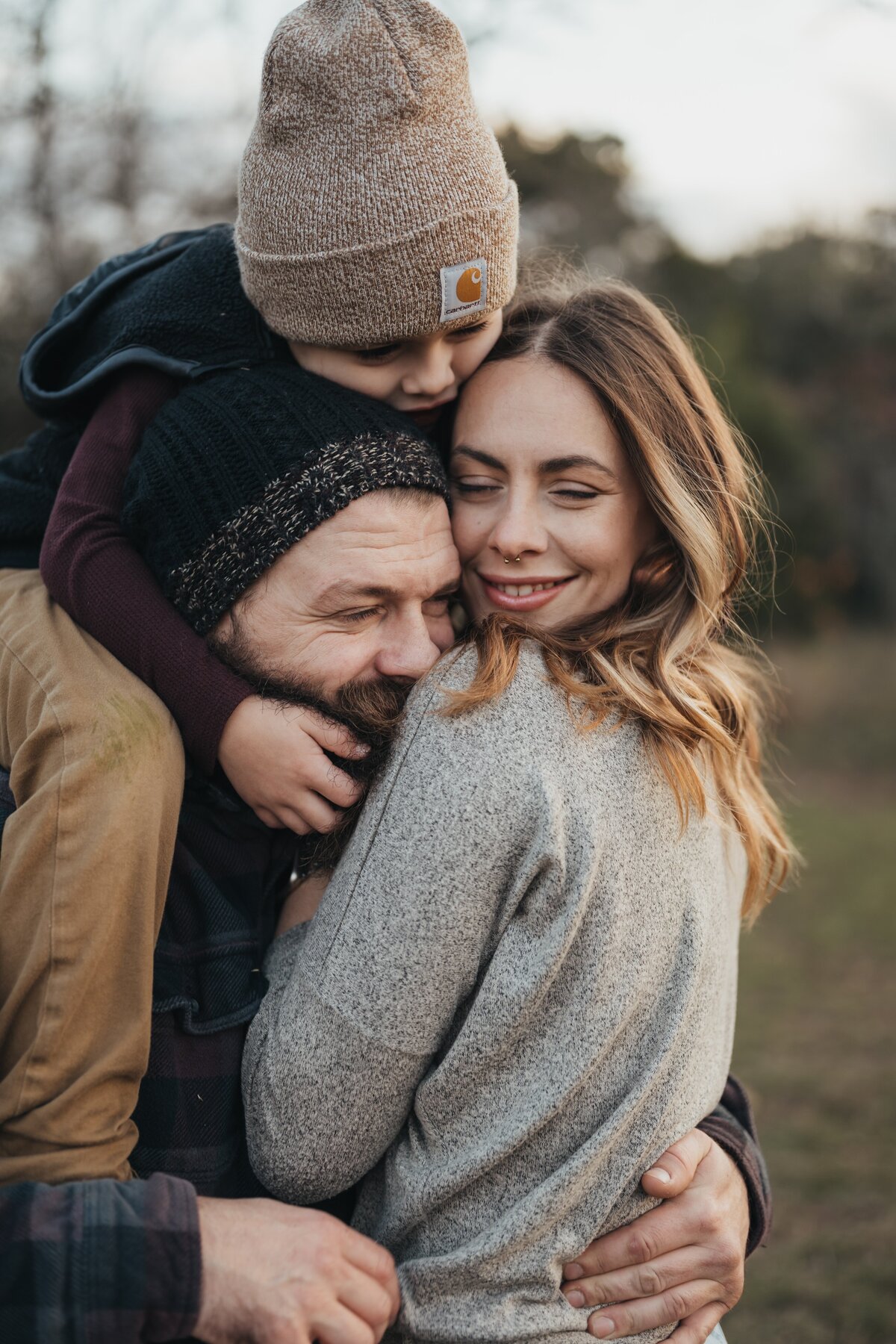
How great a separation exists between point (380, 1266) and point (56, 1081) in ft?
1.87

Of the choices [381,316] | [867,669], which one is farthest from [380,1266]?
[867,669]

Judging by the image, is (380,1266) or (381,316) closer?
(380,1266)

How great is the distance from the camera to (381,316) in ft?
7.20

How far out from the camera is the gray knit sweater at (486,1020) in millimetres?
1745

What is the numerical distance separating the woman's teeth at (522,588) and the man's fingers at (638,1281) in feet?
4.09

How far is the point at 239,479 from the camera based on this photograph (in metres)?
2.06

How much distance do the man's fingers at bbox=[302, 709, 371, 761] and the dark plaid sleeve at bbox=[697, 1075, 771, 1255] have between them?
951mm

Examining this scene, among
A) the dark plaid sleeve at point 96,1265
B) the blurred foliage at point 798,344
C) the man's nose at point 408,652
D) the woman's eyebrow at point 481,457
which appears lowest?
the blurred foliage at point 798,344

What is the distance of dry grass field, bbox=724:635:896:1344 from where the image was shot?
4238 millimetres

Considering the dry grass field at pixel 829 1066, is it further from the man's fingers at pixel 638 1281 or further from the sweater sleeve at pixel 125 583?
the sweater sleeve at pixel 125 583

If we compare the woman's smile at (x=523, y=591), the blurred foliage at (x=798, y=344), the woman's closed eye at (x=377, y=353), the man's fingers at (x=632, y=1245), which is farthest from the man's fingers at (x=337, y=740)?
the blurred foliage at (x=798, y=344)

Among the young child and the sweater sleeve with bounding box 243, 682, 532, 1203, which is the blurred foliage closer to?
the young child

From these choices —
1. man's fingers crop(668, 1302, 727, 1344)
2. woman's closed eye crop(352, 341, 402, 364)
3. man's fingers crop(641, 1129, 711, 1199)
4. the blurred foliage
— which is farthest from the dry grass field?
woman's closed eye crop(352, 341, 402, 364)

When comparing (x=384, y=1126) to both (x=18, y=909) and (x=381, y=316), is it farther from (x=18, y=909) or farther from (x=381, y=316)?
(x=381, y=316)
